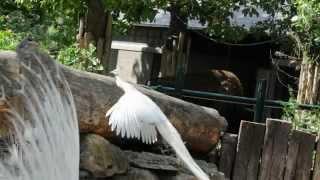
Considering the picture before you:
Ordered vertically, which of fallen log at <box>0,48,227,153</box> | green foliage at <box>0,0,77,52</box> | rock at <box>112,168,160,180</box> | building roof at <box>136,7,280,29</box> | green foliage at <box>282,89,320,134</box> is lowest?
rock at <box>112,168,160,180</box>

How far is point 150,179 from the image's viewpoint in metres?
4.23

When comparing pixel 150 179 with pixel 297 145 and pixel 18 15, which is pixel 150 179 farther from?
pixel 18 15

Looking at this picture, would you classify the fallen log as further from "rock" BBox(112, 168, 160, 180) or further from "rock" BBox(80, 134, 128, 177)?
"rock" BBox(112, 168, 160, 180)

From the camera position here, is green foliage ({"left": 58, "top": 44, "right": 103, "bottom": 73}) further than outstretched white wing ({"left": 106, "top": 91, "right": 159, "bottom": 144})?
Yes

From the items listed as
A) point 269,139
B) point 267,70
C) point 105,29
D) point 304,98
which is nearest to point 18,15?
point 105,29

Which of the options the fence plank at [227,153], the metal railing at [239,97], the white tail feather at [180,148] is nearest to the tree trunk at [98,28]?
the metal railing at [239,97]

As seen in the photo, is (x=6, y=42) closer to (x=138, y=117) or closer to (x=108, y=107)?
(x=108, y=107)

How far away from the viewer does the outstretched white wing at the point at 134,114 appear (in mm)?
3236

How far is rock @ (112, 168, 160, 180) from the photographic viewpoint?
4148 mm

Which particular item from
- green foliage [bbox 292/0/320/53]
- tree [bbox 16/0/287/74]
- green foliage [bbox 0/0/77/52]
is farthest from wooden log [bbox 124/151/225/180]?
green foliage [bbox 292/0/320/53]

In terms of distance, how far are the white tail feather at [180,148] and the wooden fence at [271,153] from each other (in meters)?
1.69

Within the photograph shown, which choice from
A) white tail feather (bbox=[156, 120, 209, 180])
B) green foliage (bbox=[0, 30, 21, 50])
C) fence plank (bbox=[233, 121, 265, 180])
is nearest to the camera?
white tail feather (bbox=[156, 120, 209, 180])

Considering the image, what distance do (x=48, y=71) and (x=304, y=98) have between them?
6.45m

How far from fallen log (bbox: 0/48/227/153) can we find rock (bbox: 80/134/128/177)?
0.31 ft
